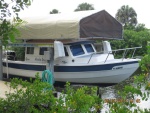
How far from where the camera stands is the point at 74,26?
12.3m

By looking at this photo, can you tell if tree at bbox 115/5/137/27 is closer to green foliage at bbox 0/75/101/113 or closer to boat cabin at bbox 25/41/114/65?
boat cabin at bbox 25/41/114/65

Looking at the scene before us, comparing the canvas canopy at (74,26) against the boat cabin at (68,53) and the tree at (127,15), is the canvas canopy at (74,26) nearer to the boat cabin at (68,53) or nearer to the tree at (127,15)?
the boat cabin at (68,53)

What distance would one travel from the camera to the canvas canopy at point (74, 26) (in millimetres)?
12359

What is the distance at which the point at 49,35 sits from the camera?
13.0m

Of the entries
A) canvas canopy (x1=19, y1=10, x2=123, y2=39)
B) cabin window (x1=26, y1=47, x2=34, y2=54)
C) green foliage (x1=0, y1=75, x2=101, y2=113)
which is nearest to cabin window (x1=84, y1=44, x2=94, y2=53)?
canvas canopy (x1=19, y1=10, x2=123, y2=39)

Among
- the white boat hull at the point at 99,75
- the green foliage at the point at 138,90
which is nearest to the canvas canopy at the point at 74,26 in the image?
the white boat hull at the point at 99,75

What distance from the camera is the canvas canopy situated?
12.4 metres

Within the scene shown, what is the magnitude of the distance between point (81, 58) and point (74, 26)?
1.71m

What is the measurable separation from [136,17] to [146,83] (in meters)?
46.4

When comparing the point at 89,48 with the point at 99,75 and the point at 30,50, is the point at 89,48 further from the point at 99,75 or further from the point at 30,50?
the point at 30,50

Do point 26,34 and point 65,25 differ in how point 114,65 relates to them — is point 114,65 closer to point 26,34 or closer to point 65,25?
point 65,25

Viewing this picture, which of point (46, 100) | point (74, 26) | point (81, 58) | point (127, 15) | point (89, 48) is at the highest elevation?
point (127, 15)

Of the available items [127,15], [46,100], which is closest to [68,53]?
[46,100]

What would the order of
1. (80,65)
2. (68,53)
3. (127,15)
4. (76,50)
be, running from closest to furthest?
(80,65), (68,53), (76,50), (127,15)
